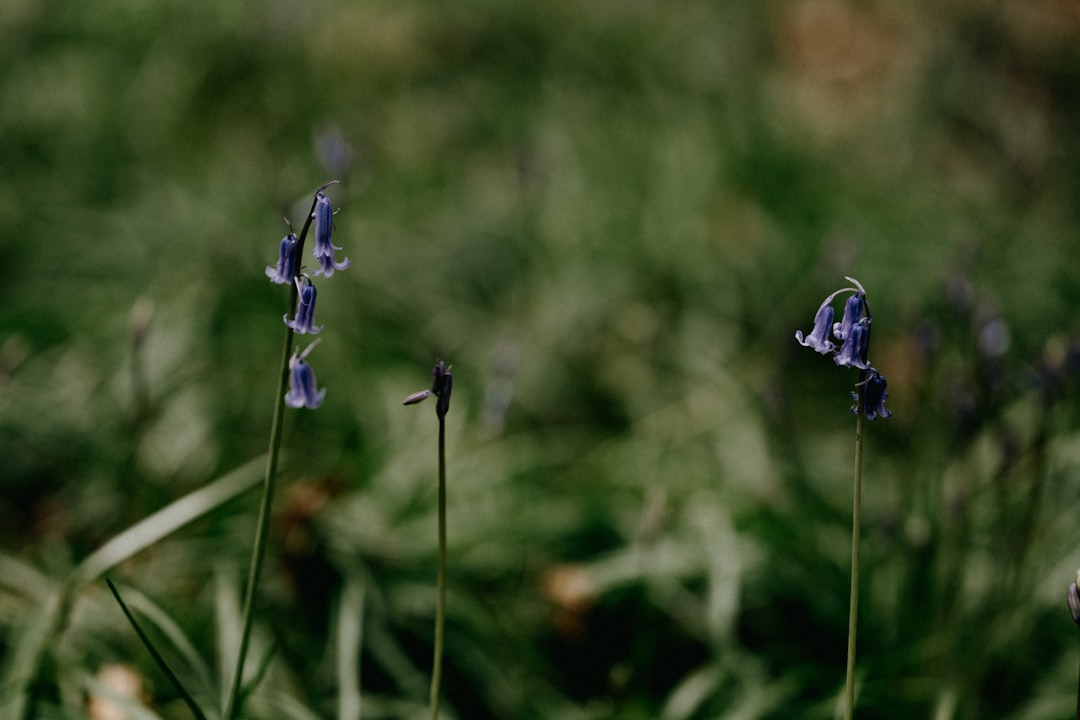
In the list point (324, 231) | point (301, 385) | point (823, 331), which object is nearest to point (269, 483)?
point (301, 385)

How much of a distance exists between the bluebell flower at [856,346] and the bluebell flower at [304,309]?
80 centimetres

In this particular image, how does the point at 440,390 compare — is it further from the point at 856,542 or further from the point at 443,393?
the point at 856,542

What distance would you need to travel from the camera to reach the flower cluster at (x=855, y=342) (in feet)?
4.40

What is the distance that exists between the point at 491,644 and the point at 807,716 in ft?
2.75

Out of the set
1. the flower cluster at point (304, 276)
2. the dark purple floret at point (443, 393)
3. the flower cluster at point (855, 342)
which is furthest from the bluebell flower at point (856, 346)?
the flower cluster at point (304, 276)

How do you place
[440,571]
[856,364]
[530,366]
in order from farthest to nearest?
[530,366] → [440,571] → [856,364]

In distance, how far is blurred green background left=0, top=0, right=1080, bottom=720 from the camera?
7.64 feet

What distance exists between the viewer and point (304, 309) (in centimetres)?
136

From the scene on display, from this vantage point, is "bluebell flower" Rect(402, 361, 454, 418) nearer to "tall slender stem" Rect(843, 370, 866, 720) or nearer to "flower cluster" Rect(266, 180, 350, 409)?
"flower cluster" Rect(266, 180, 350, 409)

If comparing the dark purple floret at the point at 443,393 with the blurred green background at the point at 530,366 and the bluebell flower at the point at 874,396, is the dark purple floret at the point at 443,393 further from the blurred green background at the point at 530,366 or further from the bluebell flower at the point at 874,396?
the blurred green background at the point at 530,366

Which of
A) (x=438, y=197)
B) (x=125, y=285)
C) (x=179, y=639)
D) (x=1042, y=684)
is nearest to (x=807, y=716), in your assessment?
(x=1042, y=684)

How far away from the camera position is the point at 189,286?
3.65 m

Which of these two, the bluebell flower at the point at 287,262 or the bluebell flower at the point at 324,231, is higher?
the bluebell flower at the point at 324,231

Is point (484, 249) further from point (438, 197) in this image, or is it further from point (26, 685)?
point (26, 685)
